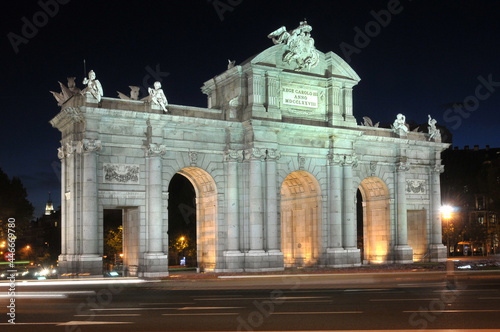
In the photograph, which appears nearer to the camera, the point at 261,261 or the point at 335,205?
the point at 261,261

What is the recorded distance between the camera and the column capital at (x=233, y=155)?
146ft

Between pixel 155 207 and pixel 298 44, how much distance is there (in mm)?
16133

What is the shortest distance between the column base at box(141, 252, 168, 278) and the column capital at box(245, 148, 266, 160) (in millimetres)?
9252

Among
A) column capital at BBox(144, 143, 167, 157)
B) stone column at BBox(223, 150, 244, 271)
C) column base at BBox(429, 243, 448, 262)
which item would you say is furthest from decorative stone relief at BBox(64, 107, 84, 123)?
column base at BBox(429, 243, 448, 262)

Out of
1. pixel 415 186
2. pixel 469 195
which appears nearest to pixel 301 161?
pixel 415 186

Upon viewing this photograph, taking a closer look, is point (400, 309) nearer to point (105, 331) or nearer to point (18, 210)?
point (105, 331)

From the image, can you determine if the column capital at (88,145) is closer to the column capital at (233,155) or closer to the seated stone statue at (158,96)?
the seated stone statue at (158,96)

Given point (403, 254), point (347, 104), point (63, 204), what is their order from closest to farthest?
point (63, 204) → point (347, 104) → point (403, 254)

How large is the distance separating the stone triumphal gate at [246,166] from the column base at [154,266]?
2.7 inches

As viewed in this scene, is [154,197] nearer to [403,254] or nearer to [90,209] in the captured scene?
[90,209]

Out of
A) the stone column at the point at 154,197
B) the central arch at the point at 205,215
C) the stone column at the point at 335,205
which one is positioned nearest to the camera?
the stone column at the point at 154,197

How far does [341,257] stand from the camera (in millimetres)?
47500

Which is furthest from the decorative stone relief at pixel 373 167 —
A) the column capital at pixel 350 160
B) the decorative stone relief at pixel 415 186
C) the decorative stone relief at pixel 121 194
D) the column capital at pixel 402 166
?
the decorative stone relief at pixel 121 194

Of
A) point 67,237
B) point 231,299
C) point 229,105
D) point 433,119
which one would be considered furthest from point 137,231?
point 433,119
